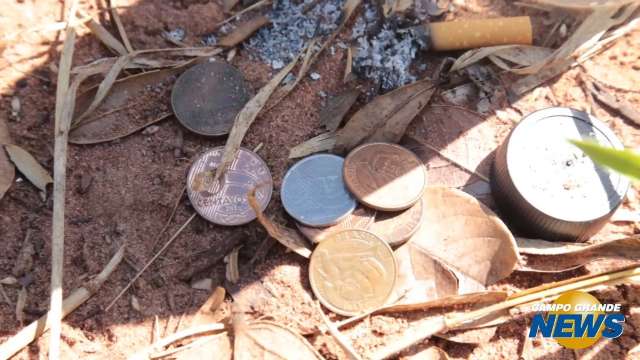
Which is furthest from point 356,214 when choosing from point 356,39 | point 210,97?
point 356,39

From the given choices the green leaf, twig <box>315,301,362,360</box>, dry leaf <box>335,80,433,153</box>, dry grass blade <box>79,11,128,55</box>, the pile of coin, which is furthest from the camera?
dry grass blade <box>79,11,128,55</box>

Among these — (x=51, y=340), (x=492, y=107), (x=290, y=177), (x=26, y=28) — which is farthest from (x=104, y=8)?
(x=492, y=107)

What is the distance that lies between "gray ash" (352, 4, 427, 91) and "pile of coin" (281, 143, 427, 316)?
0.44 m

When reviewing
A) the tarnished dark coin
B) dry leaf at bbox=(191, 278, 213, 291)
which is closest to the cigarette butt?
the tarnished dark coin

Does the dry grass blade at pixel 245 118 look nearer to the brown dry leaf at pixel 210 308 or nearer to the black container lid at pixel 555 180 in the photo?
the brown dry leaf at pixel 210 308

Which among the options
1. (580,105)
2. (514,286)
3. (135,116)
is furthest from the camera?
(580,105)

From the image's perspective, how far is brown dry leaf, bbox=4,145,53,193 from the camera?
8.38ft

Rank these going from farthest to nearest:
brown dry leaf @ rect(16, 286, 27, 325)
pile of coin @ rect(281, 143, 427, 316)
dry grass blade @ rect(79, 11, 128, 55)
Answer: dry grass blade @ rect(79, 11, 128, 55) < pile of coin @ rect(281, 143, 427, 316) < brown dry leaf @ rect(16, 286, 27, 325)

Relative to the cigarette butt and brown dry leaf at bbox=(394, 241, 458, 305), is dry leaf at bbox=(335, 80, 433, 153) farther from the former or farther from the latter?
brown dry leaf at bbox=(394, 241, 458, 305)

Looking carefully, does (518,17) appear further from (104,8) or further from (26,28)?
(26,28)

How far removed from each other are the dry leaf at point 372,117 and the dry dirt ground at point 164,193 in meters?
0.13

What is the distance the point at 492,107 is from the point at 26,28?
2357 mm

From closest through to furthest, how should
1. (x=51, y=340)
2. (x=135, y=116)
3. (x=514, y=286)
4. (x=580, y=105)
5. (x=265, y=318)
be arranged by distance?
(x=51, y=340), (x=265, y=318), (x=514, y=286), (x=135, y=116), (x=580, y=105)

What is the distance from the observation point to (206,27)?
310cm
